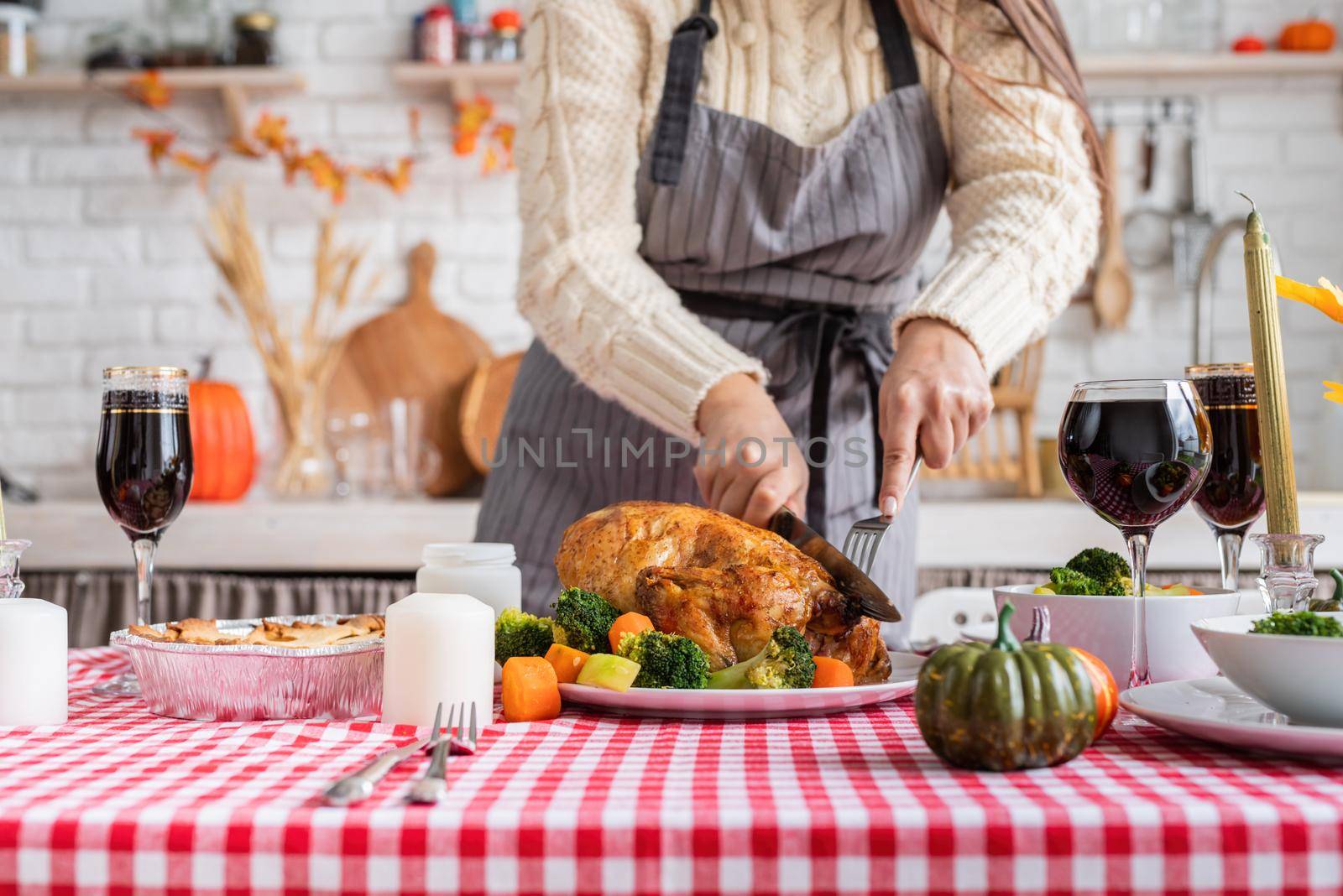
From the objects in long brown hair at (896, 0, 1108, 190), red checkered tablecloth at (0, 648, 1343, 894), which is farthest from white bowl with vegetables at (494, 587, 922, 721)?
long brown hair at (896, 0, 1108, 190)

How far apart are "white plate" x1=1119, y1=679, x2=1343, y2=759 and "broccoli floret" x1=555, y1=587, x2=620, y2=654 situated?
36 cm

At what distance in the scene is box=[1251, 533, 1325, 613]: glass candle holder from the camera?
83cm

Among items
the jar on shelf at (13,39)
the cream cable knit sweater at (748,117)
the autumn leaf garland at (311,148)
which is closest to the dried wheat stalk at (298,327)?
the autumn leaf garland at (311,148)

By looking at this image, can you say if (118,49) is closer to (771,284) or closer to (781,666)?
(771,284)

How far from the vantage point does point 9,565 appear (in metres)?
0.92

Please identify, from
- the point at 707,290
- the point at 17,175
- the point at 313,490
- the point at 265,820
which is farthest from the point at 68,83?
the point at 265,820

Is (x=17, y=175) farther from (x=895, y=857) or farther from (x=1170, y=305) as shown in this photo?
(x=895, y=857)

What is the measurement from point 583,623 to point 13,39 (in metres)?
3.20

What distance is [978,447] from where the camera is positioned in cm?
333

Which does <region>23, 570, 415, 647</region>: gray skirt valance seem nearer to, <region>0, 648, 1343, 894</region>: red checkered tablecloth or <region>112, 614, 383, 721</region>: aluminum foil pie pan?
<region>112, 614, 383, 721</region>: aluminum foil pie pan

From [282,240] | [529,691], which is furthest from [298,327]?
[529,691]

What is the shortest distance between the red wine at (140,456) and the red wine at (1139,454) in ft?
2.43

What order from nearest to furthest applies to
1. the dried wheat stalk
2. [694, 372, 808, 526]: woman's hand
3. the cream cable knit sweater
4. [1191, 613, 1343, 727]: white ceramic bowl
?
[1191, 613, 1343, 727]: white ceramic bowl
[694, 372, 808, 526]: woman's hand
the cream cable knit sweater
the dried wheat stalk

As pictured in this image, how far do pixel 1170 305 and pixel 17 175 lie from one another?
321 cm
